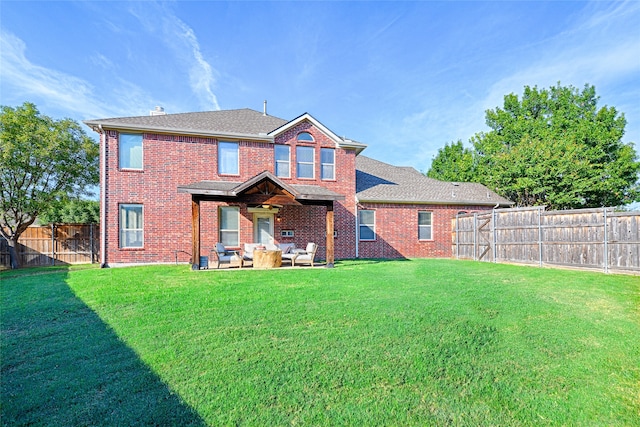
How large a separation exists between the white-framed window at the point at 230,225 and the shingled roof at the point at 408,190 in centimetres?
585

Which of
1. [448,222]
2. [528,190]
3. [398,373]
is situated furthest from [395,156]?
[398,373]

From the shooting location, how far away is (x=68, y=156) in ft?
48.7

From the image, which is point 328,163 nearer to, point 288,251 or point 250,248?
point 288,251

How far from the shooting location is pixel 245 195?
1103 cm

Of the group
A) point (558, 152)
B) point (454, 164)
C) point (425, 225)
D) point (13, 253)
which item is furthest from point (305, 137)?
point (454, 164)

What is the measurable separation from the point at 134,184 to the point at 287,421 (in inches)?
493

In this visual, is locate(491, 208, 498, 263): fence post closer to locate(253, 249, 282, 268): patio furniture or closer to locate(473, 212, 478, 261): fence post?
locate(473, 212, 478, 261): fence post

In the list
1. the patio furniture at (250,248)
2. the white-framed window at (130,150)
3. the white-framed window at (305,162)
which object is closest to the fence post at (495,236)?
the white-framed window at (305,162)

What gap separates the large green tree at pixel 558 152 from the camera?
63.3 feet

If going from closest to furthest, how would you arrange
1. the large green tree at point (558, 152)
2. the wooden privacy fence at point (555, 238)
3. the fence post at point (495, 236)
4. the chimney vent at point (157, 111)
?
1. the wooden privacy fence at point (555, 238)
2. the fence post at point (495, 236)
3. the chimney vent at point (157, 111)
4. the large green tree at point (558, 152)

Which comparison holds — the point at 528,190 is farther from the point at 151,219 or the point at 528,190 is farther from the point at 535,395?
the point at 151,219

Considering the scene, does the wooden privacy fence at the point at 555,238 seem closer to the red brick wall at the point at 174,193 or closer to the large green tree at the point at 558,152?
the red brick wall at the point at 174,193

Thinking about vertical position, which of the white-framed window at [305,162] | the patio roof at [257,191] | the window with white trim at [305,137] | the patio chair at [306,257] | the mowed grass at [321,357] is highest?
the window with white trim at [305,137]

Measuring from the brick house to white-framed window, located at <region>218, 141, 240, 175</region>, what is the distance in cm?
4
